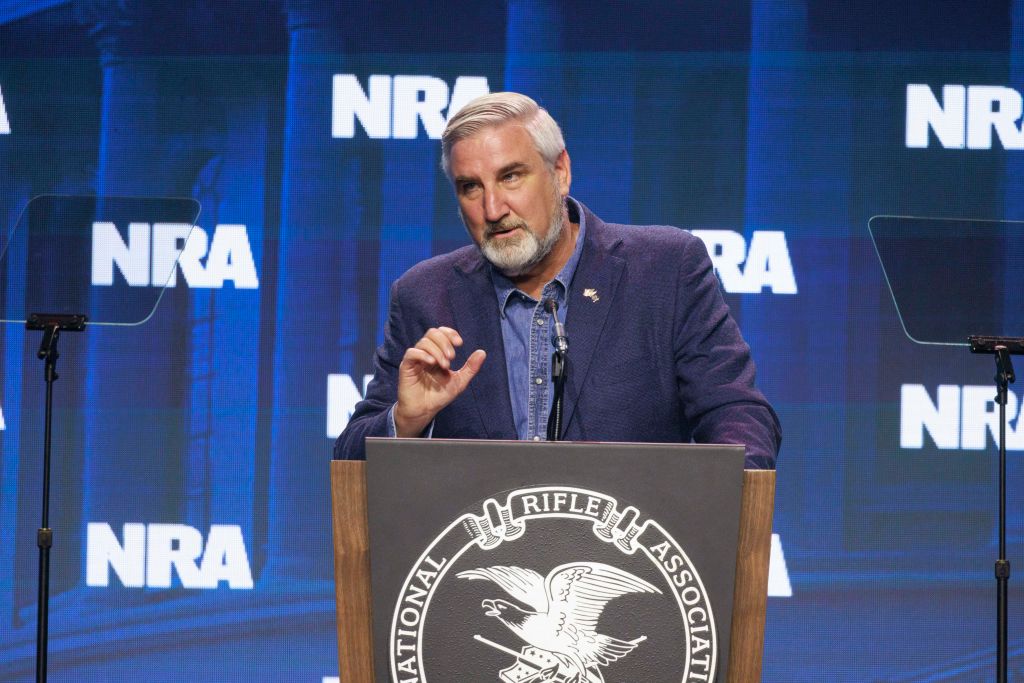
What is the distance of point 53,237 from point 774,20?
276 cm

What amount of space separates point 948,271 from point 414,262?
6.32ft

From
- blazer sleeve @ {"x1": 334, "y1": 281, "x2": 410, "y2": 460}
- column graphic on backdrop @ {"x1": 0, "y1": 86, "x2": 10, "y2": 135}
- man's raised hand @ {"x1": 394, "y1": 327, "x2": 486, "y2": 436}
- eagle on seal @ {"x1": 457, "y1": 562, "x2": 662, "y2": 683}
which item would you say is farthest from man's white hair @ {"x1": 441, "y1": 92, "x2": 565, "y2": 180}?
column graphic on backdrop @ {"x1": 0, "y1": 86, "x2": 10, "y2": 135}

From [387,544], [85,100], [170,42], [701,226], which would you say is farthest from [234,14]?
[387,544]

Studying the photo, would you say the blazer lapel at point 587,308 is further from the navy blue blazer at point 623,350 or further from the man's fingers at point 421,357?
the man's fingers at point 421,357

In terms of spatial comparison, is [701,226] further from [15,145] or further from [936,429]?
[15,145]

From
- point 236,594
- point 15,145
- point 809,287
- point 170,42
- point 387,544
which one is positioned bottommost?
point 236,594

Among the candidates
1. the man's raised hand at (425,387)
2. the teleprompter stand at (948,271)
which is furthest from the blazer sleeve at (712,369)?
the teleprompter stand at (948,271)

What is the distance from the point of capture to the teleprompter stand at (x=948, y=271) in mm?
4145

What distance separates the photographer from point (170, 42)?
4.24m

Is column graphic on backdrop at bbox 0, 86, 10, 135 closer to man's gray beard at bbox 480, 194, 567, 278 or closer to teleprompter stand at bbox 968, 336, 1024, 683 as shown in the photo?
man's gray beard at bbox 480, 194, 567, 278

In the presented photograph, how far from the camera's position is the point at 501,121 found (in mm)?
1987

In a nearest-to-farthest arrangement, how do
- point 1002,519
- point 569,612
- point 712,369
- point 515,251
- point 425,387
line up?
point 569,612 → point 425,387 → point 712,369 → point 515,251 → point 1002,519

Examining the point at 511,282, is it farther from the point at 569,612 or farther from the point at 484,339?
the point at 569,612

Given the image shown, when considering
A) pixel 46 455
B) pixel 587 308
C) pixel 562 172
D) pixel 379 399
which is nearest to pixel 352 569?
pixel 379 399
